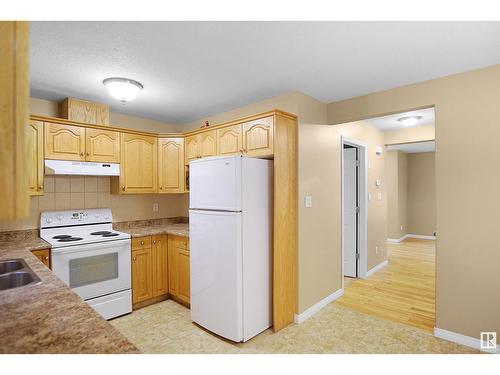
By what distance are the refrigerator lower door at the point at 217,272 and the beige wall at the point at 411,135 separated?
3672mm

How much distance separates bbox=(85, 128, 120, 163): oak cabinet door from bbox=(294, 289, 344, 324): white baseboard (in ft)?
8.93

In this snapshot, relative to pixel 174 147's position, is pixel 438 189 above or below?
below

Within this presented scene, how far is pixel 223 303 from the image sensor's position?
247 cm

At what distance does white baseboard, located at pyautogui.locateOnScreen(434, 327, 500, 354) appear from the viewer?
2270 mm

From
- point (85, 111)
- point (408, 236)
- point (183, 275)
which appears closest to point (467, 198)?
point (183, 275)

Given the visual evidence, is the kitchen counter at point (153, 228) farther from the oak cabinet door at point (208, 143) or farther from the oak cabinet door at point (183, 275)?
the oak cabinet door at point (208, 143)

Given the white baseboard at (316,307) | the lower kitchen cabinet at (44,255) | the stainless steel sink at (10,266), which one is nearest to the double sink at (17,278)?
the stainless steel sink at (10,266)

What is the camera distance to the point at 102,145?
314cm

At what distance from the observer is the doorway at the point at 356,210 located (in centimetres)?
415

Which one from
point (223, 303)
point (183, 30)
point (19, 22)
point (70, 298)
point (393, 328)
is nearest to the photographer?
point (19, 22)

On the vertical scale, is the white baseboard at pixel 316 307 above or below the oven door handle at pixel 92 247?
below
